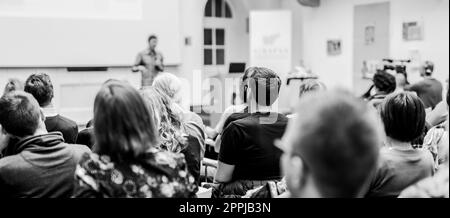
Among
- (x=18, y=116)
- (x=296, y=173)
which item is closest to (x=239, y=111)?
(x=18, y=116)

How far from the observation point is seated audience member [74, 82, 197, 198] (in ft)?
5.31

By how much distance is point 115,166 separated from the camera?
164 centimetres

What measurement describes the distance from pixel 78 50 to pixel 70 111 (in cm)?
124

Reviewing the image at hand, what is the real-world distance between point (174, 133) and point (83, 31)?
6.92 m

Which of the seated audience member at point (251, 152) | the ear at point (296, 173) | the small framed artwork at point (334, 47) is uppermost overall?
the small framed artwork at point (334, 47)

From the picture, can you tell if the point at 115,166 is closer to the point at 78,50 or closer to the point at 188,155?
the point at 188,155

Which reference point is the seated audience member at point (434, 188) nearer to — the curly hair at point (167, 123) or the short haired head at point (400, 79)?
the curly hair at point (167, 123)

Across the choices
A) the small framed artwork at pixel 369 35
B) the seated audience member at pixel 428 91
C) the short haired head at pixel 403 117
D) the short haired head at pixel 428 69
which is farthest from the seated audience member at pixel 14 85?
the small framed artwork at pixel 369 35

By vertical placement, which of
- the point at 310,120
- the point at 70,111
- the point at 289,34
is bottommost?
the point at 70,111

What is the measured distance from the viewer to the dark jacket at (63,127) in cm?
338

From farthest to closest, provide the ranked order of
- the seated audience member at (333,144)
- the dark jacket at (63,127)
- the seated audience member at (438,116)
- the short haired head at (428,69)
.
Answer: the short haired head at (428,69), the seated audience member at (438,116), the dark jacket at (63,127), the seated audience member at (333,144)

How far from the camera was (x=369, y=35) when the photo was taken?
1016cm

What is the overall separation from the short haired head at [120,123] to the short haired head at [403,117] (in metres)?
1.06
